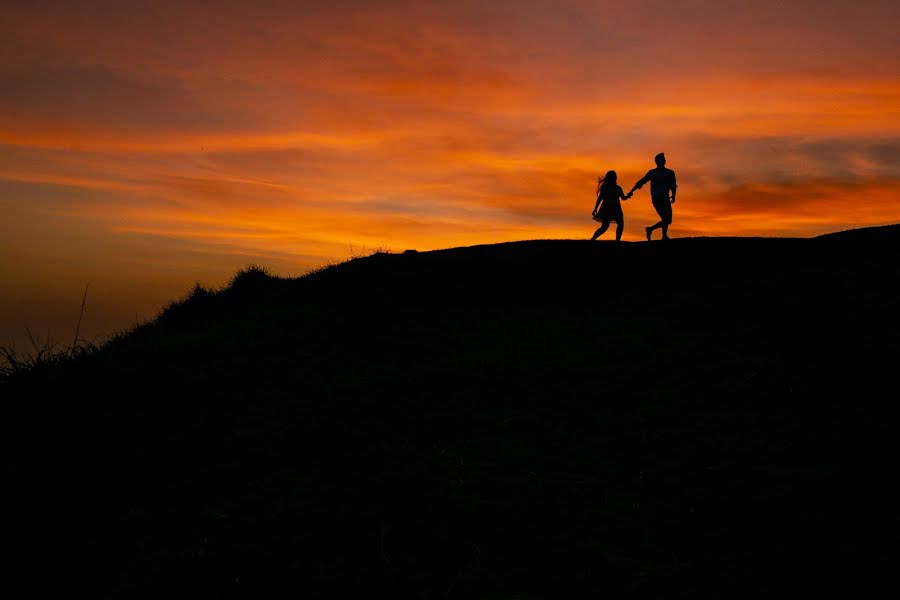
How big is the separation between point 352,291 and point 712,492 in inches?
409

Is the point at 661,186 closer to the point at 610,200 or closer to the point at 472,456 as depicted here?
the point at 610,200

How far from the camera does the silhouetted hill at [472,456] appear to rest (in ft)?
14.3

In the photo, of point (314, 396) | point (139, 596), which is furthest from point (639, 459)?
point (139, 596)

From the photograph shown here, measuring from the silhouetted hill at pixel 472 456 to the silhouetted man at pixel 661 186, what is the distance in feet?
21.3

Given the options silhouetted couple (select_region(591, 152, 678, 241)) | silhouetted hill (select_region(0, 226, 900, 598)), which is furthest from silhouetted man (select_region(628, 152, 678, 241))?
silhouetted hill (select_region(0, 226, 900, 598))

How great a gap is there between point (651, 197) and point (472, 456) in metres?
14.2

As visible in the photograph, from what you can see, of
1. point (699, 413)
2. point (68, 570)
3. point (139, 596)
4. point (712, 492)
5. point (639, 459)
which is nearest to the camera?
point (139, 596)

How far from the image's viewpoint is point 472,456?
20.7ft

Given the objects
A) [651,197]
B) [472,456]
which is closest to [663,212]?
[651,197]

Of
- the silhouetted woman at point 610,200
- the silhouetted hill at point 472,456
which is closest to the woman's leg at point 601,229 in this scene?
the silhouetted woman at point 610,200

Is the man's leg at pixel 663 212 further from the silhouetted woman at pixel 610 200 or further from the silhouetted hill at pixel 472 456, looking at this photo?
the silhouetted hill at pixel 472 456

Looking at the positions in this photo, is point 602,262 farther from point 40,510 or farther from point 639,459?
point 40,510

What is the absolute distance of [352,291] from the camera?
588 inches

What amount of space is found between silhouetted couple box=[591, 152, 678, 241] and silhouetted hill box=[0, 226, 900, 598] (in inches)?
257
